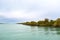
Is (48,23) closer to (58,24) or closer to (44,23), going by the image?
(44,23)

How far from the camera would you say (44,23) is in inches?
2655

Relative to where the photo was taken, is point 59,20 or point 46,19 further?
point 46,19

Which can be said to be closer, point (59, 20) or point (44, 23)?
point (59, 20)

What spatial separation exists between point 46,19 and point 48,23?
311 cm

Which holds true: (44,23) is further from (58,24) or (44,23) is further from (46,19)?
(58,24)

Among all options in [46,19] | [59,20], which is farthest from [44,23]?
[59,20]

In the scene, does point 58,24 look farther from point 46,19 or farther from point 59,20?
point 46,19

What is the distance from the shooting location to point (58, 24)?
53.7m

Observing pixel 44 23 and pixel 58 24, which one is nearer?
pixel 58 24

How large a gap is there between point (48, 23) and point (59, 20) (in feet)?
34.3

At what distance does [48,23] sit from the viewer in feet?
213

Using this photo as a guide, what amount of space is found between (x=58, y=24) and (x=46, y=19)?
45.6 feet

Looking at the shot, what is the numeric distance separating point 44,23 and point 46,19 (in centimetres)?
248

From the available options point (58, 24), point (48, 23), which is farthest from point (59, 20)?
point (48, 23)
